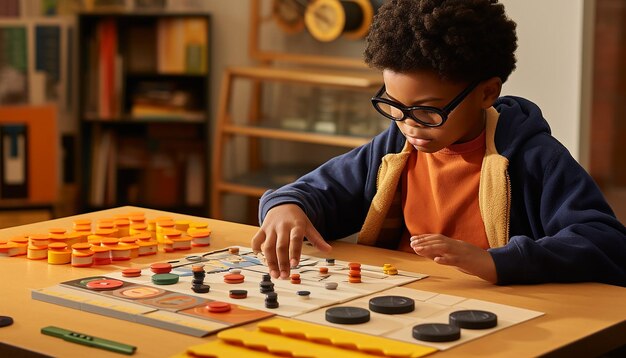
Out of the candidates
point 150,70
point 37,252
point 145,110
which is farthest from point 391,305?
point 150,70

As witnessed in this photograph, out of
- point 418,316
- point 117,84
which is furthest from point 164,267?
point 117,84

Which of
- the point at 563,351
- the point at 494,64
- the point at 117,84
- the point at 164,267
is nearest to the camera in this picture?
the point at 563,351

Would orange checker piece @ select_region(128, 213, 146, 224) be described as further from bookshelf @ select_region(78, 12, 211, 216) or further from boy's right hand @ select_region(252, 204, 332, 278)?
bookshelf @ select_region(78, 12, 211, 216)

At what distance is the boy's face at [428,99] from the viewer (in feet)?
5.72

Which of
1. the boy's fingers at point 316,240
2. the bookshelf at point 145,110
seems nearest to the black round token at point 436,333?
the boy's fingers at point 316,240

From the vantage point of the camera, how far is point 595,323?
4.65 ft

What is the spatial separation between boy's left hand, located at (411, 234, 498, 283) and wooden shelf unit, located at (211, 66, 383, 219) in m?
2.67

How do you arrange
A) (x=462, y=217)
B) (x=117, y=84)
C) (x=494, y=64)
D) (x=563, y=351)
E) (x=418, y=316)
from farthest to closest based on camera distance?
(x=117, y=84), (x=462, y=217), (x=494, y=64), (x=418, y=316), (x=563, y=351)

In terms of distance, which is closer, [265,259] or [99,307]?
[99,307]

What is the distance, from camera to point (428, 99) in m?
1.74

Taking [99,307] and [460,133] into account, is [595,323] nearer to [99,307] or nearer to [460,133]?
[460,133]

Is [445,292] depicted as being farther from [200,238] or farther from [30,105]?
[30,105]

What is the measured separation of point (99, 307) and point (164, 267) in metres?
0.21

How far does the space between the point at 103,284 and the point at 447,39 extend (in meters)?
0.65
